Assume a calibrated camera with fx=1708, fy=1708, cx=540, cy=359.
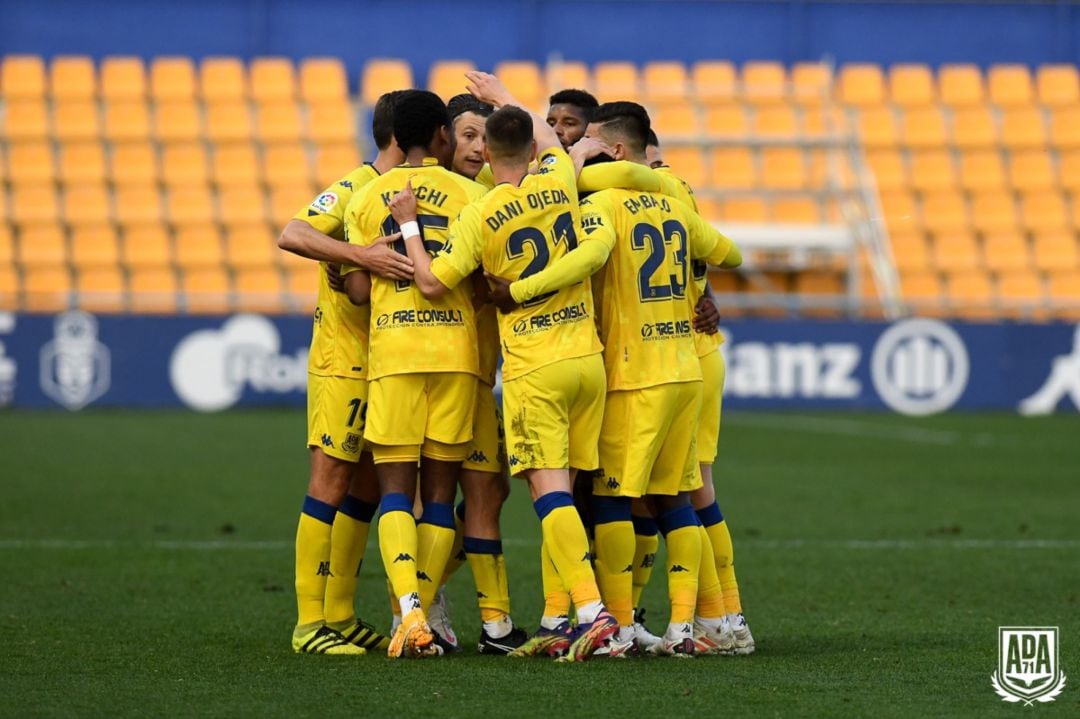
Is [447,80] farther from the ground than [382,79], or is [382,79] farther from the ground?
[382,79]

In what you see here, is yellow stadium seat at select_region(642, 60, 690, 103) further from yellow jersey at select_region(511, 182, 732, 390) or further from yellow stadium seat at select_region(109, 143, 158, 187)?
yellow jersey at select_region(511, 182, 732, 390)

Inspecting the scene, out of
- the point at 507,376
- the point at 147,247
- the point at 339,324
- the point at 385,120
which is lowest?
the point at 507,376

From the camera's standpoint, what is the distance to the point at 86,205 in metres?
22.6

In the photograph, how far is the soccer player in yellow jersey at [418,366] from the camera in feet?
20.5

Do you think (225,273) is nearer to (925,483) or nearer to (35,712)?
(925,483)

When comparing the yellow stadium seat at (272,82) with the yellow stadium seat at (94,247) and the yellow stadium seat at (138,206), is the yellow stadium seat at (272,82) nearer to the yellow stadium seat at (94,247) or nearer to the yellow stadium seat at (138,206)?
the yellow stadium seat at (138,206)

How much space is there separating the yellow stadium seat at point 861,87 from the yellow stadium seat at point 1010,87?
1.76 m

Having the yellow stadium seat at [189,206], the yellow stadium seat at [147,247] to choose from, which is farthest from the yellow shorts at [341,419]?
the yellow stadium seat at [189,206]

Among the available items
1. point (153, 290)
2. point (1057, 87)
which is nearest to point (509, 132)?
point (153, 290)

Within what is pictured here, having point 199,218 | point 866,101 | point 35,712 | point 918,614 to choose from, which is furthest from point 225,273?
point 35,712

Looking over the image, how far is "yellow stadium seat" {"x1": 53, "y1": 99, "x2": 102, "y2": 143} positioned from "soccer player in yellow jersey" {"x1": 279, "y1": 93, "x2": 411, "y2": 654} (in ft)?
58.0

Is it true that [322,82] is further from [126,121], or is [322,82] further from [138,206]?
[138,206]

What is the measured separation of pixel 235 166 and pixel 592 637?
59.6 ft

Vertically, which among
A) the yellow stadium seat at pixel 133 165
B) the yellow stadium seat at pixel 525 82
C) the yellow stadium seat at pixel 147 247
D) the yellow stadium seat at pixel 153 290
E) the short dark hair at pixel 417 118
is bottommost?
the short dark hair at pixel 417 118
